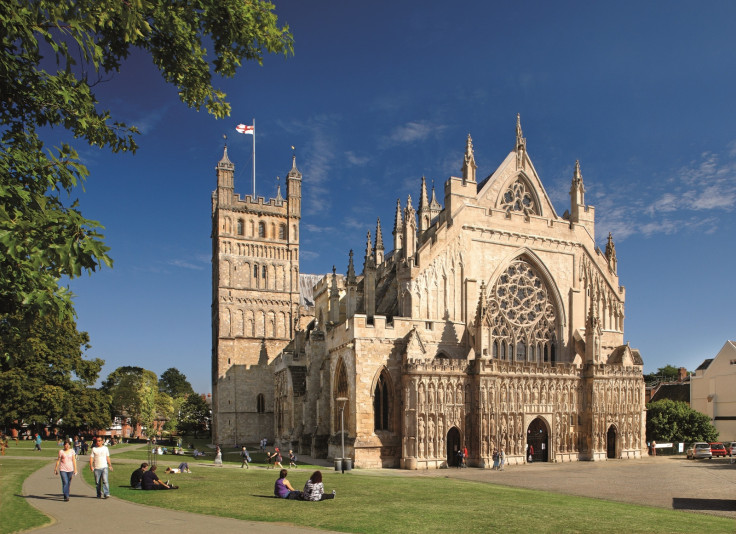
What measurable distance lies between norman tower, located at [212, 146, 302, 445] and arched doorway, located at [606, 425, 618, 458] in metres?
32.2

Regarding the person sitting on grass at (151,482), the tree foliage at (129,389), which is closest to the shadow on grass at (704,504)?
the person sitting on grass at (151,482)

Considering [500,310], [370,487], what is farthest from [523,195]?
[370,487]

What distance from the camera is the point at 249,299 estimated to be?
61.8m

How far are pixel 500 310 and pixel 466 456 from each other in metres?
9.78

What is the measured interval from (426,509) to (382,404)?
19.0m

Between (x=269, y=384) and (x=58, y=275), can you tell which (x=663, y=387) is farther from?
(x=58, y=275)

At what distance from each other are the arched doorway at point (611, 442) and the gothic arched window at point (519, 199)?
1499 centimetres

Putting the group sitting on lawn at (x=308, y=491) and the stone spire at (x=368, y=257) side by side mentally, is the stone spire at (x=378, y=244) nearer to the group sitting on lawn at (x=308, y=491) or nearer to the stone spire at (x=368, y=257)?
the stone spire at (x=368, y=257)

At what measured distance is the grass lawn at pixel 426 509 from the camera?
44.2ft

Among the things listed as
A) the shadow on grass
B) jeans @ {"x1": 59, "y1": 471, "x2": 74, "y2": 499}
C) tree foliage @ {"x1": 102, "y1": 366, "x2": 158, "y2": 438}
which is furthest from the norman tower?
the shadow on grass

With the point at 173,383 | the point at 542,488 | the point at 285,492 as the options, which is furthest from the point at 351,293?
the point at 173,383

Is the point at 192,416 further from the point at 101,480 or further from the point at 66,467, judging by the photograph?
the point at 66,467

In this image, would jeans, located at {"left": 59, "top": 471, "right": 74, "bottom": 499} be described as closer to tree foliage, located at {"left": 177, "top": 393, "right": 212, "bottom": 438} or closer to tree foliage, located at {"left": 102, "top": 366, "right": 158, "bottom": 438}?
tree foliage, located at {"left": 102, "top": 366, "right": 158, "bottom": 438}

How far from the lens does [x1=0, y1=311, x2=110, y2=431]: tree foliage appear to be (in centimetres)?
4556
